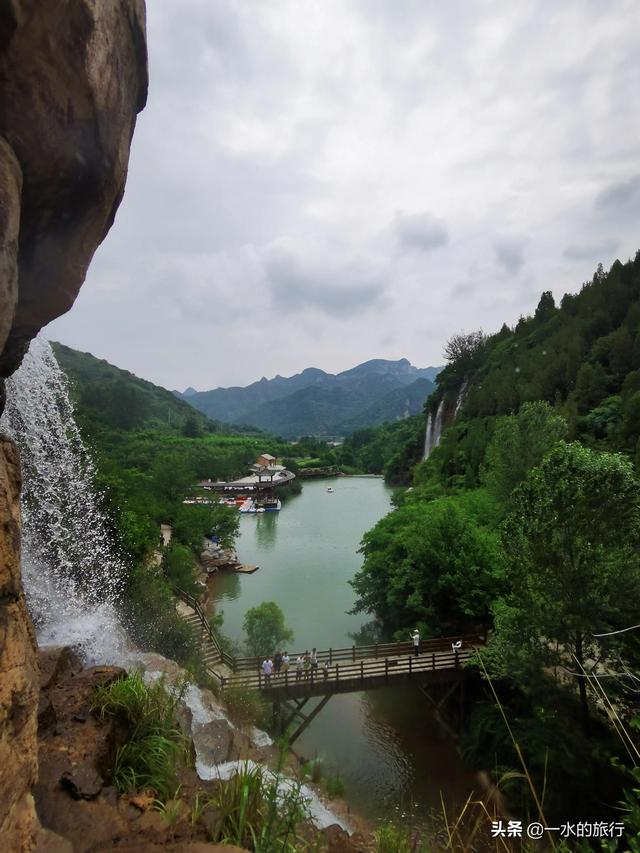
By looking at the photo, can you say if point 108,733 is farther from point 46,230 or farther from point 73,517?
point 73,517

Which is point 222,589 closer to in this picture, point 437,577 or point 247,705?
point 437,577

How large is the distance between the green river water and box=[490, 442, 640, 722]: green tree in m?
4.11

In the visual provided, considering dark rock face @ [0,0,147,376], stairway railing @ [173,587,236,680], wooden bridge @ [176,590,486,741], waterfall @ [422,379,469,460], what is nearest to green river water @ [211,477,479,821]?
wooden bridge @ [176,590,486,741]

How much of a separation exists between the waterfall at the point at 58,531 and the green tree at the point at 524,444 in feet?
51.6

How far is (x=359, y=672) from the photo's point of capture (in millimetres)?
13352

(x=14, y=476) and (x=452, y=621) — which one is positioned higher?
(x=14, y=476)

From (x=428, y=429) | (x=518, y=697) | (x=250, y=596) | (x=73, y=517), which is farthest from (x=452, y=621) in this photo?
(x=428, y=429)

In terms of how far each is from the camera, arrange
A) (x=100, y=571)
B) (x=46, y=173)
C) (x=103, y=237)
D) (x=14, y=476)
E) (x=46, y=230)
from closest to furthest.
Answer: (x=14, y=476) → (x=46, y=173) → (x=46, y=230) → (x=103, y=237) → (x=100, y=571)

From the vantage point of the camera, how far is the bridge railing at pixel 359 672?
1293 centimetres

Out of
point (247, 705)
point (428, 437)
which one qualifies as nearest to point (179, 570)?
point (247, 705)

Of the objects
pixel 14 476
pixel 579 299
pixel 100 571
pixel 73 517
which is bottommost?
pixel 100 571

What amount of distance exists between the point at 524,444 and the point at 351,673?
12.3 metres

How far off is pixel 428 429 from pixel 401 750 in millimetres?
54729

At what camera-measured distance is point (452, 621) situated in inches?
627
